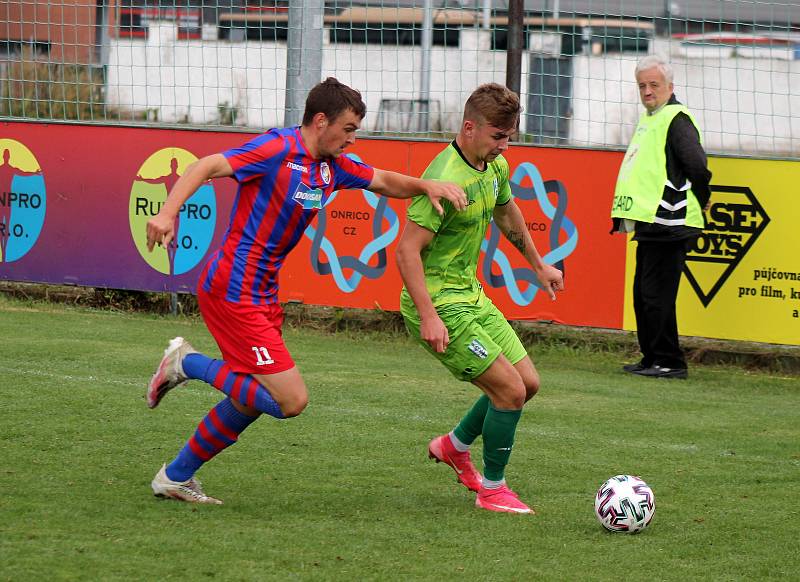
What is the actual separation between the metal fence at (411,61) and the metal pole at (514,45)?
0.57 ft

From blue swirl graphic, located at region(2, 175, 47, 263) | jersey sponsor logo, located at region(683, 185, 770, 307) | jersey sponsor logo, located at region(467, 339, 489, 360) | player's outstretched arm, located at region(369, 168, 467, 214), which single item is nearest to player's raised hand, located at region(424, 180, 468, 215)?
player's outstretched arm, located at region(369, 168, 467, 214)

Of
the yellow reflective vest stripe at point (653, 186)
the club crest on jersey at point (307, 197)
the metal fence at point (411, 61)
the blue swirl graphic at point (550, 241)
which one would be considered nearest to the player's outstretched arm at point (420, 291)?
the club crest on jersey at point (307, 197)

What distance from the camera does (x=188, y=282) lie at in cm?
1072

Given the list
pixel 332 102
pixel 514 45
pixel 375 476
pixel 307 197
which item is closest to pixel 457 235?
pixel 307 197

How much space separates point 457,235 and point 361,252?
4964 mm

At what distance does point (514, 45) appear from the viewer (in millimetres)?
10336

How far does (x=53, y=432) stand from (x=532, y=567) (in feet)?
9.39

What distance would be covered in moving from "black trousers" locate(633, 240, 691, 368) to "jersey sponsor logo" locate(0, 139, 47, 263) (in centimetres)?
512

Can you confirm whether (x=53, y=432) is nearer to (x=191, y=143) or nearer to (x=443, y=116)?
(x=191, y=143)

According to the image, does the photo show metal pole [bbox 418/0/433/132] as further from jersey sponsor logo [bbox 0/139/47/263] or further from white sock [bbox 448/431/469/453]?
white sock [bbox 448/431/469/453]

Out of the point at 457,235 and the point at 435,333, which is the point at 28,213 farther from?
the point at 435,333

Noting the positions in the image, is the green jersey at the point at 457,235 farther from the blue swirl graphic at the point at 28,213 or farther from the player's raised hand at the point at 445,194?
the blue swirl graphic at the point at 28,213

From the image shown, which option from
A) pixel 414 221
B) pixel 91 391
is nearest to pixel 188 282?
pixel 91 391

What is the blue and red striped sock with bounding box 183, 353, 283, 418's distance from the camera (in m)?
5.03
